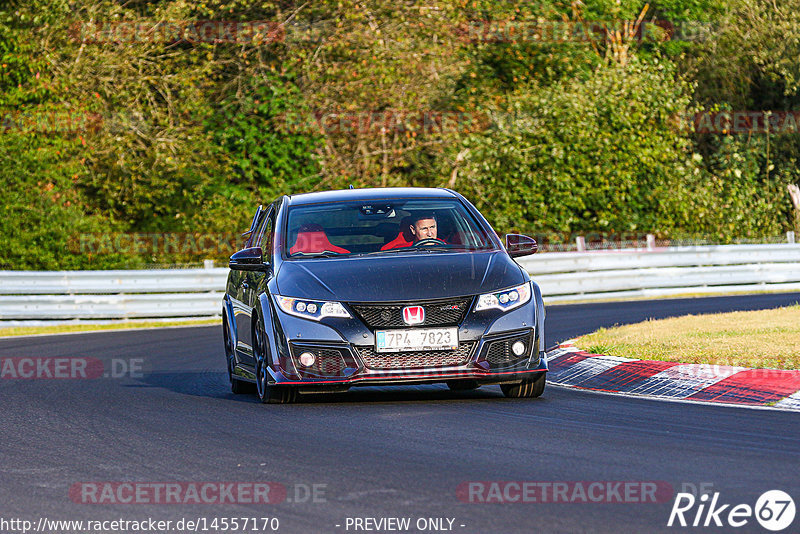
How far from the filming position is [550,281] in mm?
25906

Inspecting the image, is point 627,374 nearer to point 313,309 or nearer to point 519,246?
A: point 519,246

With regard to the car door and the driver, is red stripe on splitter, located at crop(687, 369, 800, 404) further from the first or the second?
the car door

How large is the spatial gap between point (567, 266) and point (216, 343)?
10.2m

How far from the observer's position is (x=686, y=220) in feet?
109

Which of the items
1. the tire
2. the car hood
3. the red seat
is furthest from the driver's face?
the tire

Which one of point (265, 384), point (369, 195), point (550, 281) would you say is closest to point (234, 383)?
point (265, 384)

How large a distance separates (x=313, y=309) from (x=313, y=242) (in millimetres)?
1115

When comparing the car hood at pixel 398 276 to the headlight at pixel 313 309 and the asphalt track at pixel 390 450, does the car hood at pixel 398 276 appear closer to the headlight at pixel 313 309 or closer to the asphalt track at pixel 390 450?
the headlight at pixel 313 309

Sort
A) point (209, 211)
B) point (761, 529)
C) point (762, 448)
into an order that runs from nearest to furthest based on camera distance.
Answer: point (761, 529), point (762, 448), point (209, 211)

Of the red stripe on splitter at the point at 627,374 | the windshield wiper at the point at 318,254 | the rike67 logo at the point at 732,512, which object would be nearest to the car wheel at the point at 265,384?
the windshield wiper at the point at 318,254

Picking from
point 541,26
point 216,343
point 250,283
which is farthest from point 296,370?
point 541,26

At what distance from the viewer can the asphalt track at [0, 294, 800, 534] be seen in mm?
6055

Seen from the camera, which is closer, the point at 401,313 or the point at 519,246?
the point at 401,313

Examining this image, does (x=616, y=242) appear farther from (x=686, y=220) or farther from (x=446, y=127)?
(x=446, y=127)
